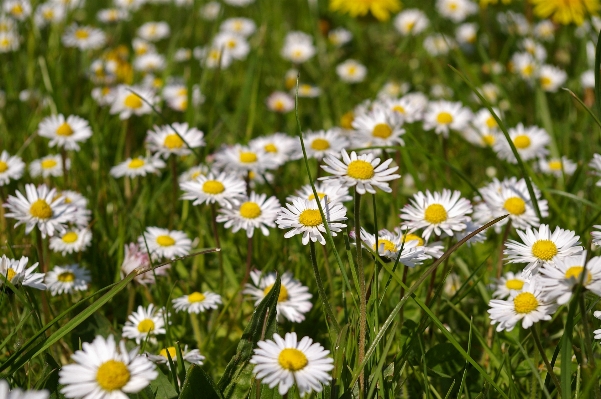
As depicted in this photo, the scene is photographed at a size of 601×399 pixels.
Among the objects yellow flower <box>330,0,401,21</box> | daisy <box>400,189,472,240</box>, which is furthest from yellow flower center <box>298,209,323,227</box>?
yellow flower <box>330,0,401,21</box>

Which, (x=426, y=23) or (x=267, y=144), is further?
(x=426, y=23)

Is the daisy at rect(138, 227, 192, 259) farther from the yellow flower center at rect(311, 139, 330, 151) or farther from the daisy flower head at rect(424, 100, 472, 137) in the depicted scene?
the daisy flower head at rect(424, 100, 472, 137)

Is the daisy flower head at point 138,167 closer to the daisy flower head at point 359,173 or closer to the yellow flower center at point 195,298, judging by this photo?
the yellow flower center at point 195,298

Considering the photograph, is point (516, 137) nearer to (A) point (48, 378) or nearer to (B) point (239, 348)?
(B) point (239, 348)

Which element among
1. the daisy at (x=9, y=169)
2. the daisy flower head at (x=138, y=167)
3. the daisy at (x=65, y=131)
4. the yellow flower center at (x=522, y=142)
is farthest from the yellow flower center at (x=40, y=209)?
the yellow flower center at (x=522, y=142)

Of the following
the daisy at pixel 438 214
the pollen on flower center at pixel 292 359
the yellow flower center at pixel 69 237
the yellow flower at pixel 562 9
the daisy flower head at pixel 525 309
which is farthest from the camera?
the yellow flower at pixel 562 9

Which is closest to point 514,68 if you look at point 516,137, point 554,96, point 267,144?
point 554,96

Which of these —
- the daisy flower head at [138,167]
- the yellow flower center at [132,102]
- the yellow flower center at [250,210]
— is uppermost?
the yellow flower center at [132,102]
